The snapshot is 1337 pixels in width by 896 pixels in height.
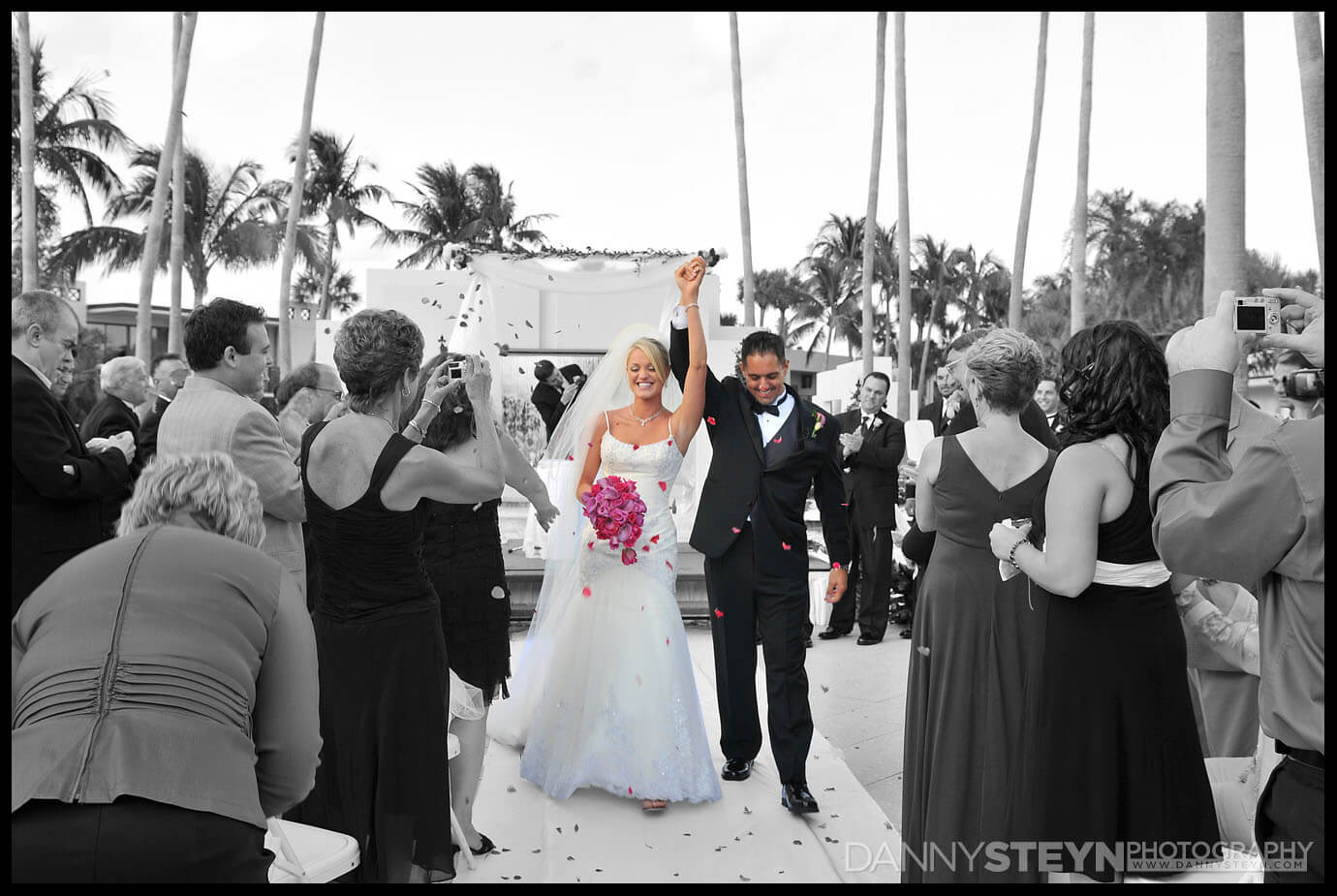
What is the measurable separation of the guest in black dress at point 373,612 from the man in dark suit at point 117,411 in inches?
72.6

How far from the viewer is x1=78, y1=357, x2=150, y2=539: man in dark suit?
4.81 meters

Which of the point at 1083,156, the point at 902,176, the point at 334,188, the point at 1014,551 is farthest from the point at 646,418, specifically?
the point at 334,188

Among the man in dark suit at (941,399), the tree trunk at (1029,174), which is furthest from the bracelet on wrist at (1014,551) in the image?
the tree trunk at (1029,174)

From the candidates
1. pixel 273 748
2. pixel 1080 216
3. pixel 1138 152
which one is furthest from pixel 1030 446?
pixel 1138 152

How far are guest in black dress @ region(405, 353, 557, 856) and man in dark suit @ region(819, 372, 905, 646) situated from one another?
3.97 metres

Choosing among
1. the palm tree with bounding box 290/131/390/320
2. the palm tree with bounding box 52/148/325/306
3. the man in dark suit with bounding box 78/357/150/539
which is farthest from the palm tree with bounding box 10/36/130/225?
the man in dark suit with bounding box 78/357/150/539

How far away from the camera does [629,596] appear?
463 centimetres

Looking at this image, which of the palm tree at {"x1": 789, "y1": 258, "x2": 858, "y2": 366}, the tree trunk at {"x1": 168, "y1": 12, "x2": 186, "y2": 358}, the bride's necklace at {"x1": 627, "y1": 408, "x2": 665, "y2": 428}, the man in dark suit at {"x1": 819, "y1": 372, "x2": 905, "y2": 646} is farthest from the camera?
the palm tree at {"x1": 789, "y1": 258, "x2": 858, "y2": 366}

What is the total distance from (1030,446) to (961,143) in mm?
17479

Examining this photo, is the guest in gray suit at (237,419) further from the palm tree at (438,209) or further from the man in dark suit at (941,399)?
the palm tree at (438,209)

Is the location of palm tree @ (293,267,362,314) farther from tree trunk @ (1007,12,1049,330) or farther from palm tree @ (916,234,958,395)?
tree trunk @ (1007,12,1049,330)

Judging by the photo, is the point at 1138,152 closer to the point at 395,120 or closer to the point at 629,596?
the point at 395,120

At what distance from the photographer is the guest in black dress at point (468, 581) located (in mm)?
3949
